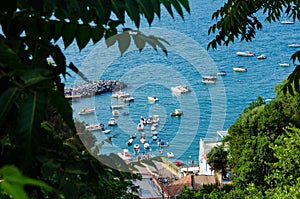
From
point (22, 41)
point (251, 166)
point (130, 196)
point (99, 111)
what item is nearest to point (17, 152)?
point (22, 41)

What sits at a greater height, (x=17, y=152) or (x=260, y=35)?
(x=260, y=35)

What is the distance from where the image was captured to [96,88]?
4.63 ft

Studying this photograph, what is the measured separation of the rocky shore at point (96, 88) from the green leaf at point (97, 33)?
23 cm

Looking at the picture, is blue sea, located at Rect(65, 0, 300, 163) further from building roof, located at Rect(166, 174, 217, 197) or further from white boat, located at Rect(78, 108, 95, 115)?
building roof, located at Rect(166, 174, 217, 197)

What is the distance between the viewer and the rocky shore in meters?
1.36

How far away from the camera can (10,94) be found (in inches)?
25.4

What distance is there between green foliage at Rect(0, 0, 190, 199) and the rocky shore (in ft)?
0.46

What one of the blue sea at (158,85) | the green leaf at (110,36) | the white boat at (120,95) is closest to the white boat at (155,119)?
A: the blue sea at (158,85)

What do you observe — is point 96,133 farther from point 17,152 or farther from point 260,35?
point 260,35

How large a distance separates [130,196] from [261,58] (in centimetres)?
2730

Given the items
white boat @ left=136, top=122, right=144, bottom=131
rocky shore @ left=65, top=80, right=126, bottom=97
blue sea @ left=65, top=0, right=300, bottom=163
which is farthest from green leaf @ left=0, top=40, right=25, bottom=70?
white boat @ left=136, top=122, right=144, bottom=131

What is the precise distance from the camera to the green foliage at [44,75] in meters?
0.66

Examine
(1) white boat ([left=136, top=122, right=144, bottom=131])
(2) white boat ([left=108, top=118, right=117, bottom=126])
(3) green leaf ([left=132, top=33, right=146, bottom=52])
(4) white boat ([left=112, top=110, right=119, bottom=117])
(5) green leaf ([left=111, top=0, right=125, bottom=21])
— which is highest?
(5) green leaf ([left=111, top=0, right=125, bottom=21])

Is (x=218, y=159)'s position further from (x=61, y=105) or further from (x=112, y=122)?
(x=61, y=105)
